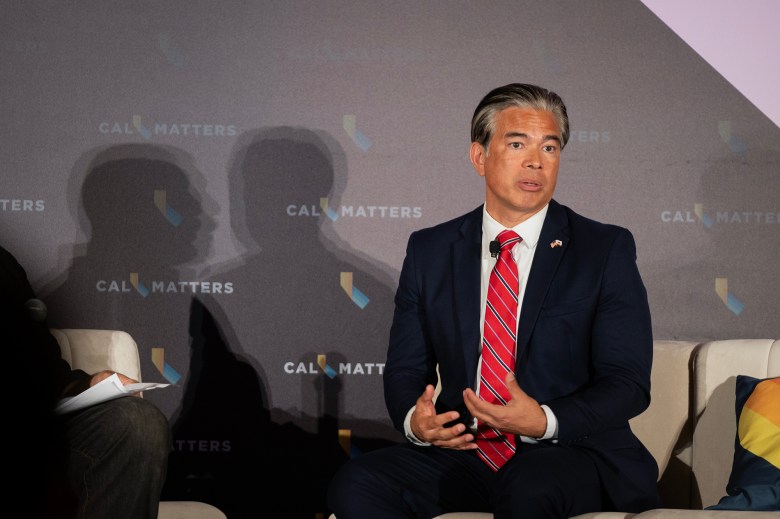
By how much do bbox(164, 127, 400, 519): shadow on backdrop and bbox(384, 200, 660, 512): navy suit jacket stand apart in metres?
1.00

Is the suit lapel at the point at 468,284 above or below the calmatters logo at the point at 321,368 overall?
above

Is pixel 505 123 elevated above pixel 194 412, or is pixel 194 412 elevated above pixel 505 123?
pixel 505 123

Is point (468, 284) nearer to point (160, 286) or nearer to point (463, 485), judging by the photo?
point (463, 485)

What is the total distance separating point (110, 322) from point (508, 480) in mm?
1962

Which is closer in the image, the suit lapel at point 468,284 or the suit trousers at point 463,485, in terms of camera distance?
the suit trousers at point 463,485

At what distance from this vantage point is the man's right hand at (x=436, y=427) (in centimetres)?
207

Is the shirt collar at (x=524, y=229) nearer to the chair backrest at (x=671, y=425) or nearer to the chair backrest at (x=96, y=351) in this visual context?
the chair backrest at (x=671, y=425)

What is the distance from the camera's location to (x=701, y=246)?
3422mm

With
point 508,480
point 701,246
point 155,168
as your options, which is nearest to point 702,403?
point 508,480

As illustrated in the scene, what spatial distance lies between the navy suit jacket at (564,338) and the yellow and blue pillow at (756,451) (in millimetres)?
212

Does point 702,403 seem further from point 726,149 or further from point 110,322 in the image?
point 110,322

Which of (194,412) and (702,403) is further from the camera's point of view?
(194,412)

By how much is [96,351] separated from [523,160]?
1368 millimetres

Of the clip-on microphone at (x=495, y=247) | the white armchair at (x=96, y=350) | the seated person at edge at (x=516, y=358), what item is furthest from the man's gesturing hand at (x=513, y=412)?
the white armchair at (x=96, y=350)
